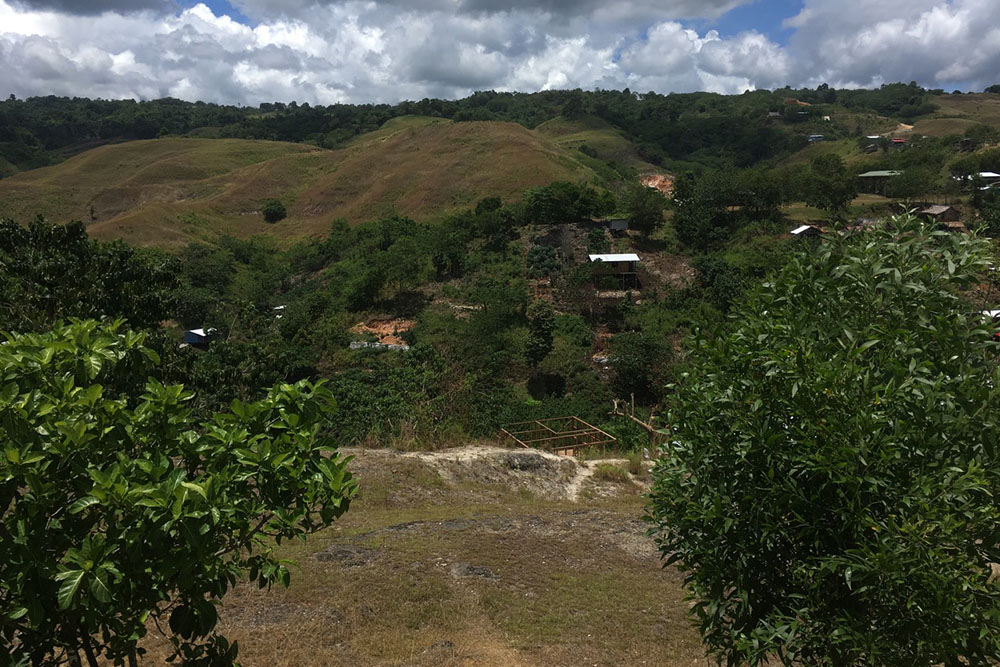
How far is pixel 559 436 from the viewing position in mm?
19250

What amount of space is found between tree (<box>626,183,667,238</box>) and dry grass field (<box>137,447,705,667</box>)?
106ft

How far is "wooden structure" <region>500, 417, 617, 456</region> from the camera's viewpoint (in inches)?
754

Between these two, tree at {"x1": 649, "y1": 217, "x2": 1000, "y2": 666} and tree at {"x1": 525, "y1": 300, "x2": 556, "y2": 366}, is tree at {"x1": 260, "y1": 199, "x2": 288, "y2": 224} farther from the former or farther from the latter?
tree at {"x1": 649, "y1": 217, "x2": 1000, "y2": 666}

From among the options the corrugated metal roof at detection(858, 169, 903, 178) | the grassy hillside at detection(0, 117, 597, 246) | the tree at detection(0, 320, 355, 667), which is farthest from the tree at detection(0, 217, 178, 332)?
the corrugated metal roof at detection(858, 169, 903, 178)

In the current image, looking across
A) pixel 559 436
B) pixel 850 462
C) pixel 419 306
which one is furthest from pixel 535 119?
pixel 850 462

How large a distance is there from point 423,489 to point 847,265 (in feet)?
36.0

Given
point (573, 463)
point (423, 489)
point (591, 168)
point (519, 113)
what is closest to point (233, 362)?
point (423, 489)

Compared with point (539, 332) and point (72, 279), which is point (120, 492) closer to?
point (72, 279)

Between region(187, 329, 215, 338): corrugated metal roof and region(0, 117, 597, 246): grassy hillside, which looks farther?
region(0, 117, 597, 246): grassy hillside

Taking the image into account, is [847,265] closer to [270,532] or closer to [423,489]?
→ [270,532]

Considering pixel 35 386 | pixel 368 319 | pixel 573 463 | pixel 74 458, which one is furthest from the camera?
pixel 368 319

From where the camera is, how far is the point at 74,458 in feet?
8.83

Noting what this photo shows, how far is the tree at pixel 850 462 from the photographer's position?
121 inches

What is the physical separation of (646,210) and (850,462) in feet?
134
